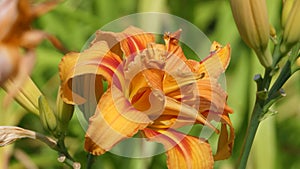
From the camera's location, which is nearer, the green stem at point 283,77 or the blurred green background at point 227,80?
the green stem at point 283,77

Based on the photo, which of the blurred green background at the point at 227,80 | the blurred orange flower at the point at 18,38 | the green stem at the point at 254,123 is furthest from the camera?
the blurred green background at the point at 227,80

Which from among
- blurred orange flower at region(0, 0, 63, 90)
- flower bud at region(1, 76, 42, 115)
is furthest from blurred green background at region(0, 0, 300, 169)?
blurred orange flower at region(0, 0, 63, 90)

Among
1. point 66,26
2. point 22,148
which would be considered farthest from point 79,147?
point 66,26

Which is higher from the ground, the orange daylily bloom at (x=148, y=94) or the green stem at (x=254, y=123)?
the orange daylily bloom at (x=148, y=94)

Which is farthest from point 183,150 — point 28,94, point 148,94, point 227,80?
point 227,80

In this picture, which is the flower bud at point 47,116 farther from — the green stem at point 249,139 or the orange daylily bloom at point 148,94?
the green stem at point 249,139

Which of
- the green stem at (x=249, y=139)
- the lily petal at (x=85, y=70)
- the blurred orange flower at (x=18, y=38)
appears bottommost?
the green stem at (x=249, y=139)

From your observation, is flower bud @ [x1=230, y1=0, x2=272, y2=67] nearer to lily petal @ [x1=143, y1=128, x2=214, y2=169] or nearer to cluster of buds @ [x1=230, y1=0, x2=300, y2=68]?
cluster of buds @ [x1=230, y1=0, x2=300, y2=68]

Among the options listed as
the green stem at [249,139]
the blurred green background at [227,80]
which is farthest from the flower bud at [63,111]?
the blurred green background at [227,80]
